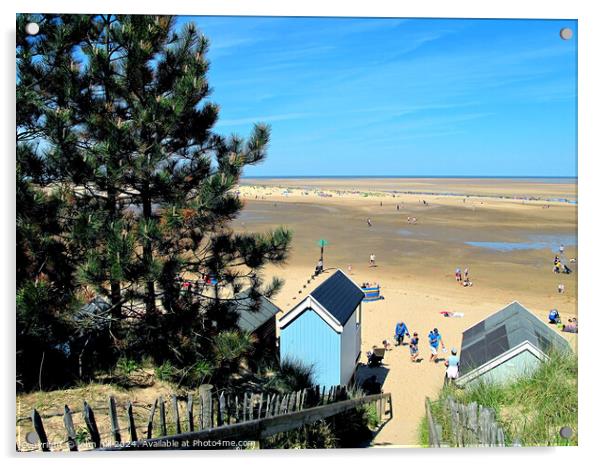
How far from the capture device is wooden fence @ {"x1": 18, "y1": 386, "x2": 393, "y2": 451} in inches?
144

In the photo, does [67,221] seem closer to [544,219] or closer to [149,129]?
[149,129]

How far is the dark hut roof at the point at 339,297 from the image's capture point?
21.1 ft

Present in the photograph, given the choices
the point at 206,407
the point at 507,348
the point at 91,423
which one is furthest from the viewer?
the point at 507,348

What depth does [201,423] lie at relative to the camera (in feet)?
12.8

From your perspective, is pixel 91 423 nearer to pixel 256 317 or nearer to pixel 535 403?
pixel 535 403

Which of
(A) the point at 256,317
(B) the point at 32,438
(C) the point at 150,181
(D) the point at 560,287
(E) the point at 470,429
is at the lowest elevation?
(B) the point at 32,438

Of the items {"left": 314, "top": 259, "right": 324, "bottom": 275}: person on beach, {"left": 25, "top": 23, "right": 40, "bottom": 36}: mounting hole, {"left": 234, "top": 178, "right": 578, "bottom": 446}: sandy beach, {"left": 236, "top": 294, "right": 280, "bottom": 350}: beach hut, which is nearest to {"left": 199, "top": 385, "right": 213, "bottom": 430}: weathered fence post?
{"left": 234, "top": 178, "right": 578, "bottom": 446}: sandy beach

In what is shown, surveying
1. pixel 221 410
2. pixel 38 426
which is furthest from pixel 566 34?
pixel 38 426

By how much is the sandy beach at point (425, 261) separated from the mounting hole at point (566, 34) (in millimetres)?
1256

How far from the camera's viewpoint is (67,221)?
4.62 m

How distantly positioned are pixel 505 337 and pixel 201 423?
12.4 ft

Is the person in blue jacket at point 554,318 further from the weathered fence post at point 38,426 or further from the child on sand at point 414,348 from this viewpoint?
the weathered fence post at point 38,426

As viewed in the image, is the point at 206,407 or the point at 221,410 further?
the point at 221,410

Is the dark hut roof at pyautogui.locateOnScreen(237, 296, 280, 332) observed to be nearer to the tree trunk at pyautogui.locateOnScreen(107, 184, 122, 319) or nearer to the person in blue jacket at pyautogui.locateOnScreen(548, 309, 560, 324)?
the tree trunk at pyautogui.locateOnScreen(107, 184, 122, 319)
